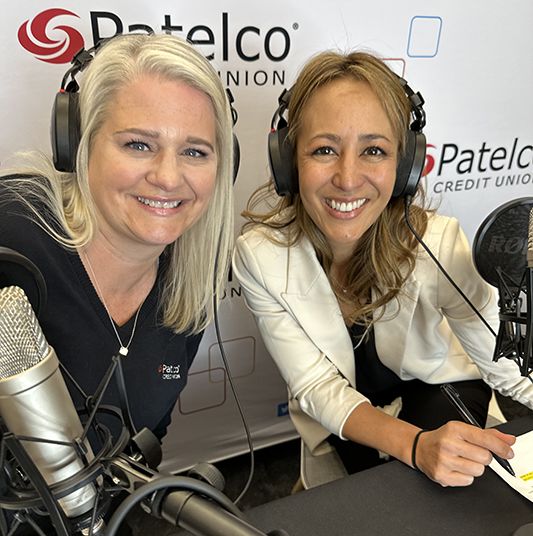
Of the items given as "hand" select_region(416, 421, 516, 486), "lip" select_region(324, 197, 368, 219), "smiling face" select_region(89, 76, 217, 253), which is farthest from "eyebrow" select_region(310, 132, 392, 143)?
"hand" select_region(416, 421, 516, 486)

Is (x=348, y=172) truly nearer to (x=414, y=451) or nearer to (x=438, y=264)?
(x=438, y=264)

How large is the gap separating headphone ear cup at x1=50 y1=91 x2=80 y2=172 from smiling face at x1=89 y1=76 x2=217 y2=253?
47 millimetres

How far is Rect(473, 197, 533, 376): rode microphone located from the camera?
0.67 m

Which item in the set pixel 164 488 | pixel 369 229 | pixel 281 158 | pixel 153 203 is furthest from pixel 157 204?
pixel 164 488

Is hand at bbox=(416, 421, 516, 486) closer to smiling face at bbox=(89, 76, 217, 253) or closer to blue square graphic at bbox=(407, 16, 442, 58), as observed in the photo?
smiling face at bbox=(89, 76, 217, 253)

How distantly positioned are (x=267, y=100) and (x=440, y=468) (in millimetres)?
889

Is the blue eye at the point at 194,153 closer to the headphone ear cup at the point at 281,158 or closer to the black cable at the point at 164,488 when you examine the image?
the headphone ear cup at the point at 281,158

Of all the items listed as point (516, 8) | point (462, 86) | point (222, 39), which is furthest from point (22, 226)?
point (516, 8)

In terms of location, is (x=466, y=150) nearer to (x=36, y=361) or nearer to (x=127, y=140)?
(x=127, y=140)

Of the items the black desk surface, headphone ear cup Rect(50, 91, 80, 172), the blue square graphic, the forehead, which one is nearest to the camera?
the black desk surface

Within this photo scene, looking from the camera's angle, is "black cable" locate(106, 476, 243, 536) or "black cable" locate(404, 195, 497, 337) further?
"black cable" locate(404, 195, 497, 337)

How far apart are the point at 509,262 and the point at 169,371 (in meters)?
0.62

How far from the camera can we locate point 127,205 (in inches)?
33.5

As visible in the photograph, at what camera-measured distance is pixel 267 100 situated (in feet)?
4.12
